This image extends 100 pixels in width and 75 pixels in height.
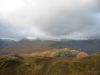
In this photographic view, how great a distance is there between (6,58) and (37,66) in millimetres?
29056

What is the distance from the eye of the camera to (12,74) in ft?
561

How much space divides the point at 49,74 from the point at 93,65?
36985mm

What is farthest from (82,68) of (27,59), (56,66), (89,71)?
(27,59)

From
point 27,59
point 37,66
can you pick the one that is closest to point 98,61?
point 37,66

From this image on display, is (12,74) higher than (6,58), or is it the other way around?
(6,58)

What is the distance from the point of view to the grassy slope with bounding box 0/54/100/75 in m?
168

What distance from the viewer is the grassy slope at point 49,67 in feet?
551

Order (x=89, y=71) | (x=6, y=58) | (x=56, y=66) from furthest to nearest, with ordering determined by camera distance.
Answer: (x=6, y=58) → (x=56, y=66) → (x=89, y=71)

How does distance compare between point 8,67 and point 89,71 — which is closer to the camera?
point 89,71

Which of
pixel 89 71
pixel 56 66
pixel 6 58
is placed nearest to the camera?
pixel 89 71

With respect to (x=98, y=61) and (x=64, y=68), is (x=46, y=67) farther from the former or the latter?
(x=98, y=61)

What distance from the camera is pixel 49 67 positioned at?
178 metres

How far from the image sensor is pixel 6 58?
7426 inches

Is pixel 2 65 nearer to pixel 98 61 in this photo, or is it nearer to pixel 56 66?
pixel 56 66
